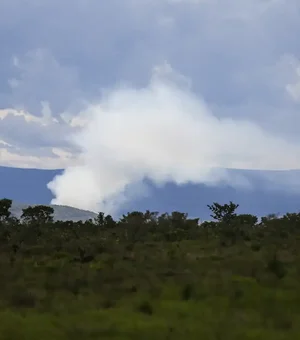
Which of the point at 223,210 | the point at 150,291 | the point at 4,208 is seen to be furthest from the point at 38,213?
the point at 150,291

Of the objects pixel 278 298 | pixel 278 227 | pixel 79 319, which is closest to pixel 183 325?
pixel 79 319

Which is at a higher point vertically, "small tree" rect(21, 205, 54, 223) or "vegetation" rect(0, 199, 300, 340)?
"small tree" rect(21, 205, 54, 223)

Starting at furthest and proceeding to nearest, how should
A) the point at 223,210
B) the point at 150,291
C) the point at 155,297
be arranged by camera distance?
the point at 223,210 → the point at 150,291 → the point at 155,297

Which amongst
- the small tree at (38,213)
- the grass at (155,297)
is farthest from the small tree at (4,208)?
the grass at (155,297)

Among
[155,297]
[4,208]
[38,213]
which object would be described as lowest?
[155,297]

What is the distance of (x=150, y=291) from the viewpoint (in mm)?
12500

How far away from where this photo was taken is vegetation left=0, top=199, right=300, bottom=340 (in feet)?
30.0

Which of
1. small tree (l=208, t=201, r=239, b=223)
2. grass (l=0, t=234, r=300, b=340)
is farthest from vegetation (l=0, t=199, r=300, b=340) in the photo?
small tree (l=208, t=201, r=239, b=223)

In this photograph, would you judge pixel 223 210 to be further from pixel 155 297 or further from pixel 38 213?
pixel 155 297

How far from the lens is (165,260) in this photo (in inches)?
665

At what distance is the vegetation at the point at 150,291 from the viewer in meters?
9.15

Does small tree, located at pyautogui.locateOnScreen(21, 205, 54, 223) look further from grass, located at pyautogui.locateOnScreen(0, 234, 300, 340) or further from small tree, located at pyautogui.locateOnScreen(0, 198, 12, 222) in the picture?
grass, located at pyautogui.locateOnScreen(0, 234, 300, 340)

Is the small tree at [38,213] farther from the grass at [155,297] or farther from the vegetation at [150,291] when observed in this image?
the grass at [155,297]

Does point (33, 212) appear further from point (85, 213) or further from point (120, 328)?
point (85, 213)
